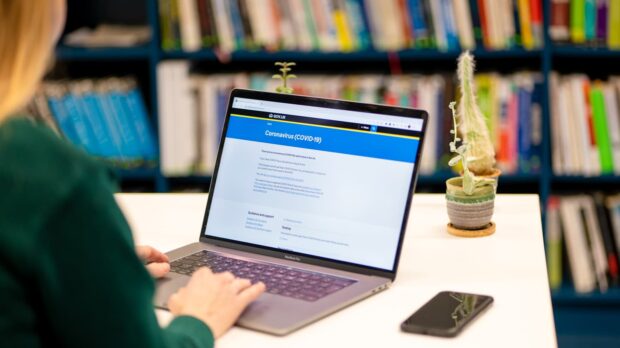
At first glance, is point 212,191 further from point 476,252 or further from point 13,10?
point 13,10

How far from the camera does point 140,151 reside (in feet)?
9.96

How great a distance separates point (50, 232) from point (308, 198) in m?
0.69

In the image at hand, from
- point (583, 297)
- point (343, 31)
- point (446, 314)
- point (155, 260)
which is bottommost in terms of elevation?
point (583, 297)

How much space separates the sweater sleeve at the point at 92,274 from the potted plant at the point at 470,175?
31.6 inches

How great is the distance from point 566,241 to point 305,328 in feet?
6.08

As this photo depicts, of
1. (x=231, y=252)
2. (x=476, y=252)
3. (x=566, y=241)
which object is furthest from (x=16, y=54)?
(x=566, y=241)

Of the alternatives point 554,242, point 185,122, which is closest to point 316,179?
point 185,122

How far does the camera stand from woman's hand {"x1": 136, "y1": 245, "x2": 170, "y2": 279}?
4.81 feet

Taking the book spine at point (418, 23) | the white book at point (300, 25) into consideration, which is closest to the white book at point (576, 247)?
the book spine at point (418, 23)

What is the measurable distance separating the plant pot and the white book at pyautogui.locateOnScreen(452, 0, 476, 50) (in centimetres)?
122

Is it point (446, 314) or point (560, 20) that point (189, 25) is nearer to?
point (560, 20)

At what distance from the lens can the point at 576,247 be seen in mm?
2955

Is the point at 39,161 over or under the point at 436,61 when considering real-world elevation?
under

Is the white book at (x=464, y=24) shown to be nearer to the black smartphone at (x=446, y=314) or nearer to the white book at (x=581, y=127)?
the white book at (x=581, y=127)
